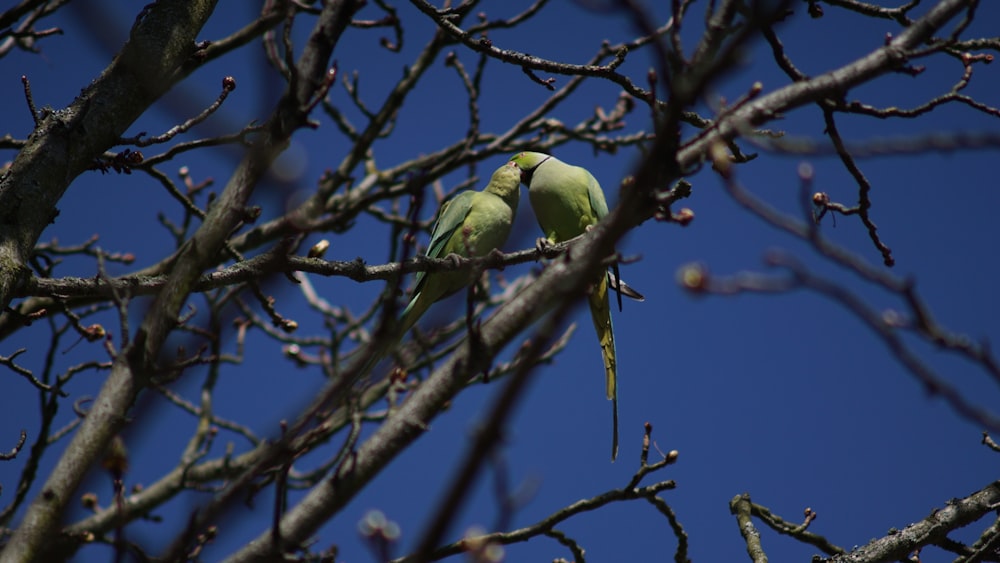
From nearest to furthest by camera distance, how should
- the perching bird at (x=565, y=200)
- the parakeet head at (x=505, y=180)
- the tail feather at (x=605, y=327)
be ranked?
1. the tail feather at (x=605, y=327)
2. the perching bird at (x=565, y=200)
3. the parakeet head at (x=505, y=180)

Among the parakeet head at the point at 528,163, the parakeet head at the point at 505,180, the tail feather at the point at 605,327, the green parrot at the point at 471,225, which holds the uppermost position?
the parakeet head at the point at 528,163

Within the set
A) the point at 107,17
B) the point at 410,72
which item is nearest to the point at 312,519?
the point at 107,17

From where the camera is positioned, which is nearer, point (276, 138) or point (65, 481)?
point (65, 481)

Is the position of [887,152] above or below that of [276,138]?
below

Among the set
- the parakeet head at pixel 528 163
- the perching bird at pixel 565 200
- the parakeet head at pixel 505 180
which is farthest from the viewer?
the parakeet head at pixel 528 163

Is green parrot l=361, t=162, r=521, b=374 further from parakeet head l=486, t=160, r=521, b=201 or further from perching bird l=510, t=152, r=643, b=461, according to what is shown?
perching bird l=510, t=152, r=643, b=461

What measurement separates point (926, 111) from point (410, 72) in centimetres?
350

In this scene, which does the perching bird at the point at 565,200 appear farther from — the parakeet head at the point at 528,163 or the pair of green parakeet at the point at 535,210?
the parakeet head at the point at 528,163

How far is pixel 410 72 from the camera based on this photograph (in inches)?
213

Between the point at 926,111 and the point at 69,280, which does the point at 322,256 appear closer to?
the point at 69,280

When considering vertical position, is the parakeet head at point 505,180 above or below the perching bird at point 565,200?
above

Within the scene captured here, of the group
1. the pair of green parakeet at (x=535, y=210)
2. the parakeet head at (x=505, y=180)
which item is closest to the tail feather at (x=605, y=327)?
the pair of green parakeet at (x=535, y=210)

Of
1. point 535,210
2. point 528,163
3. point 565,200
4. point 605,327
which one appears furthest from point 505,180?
point 605,327

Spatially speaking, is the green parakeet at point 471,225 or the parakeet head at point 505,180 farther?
the parakeet head at point 505,180
